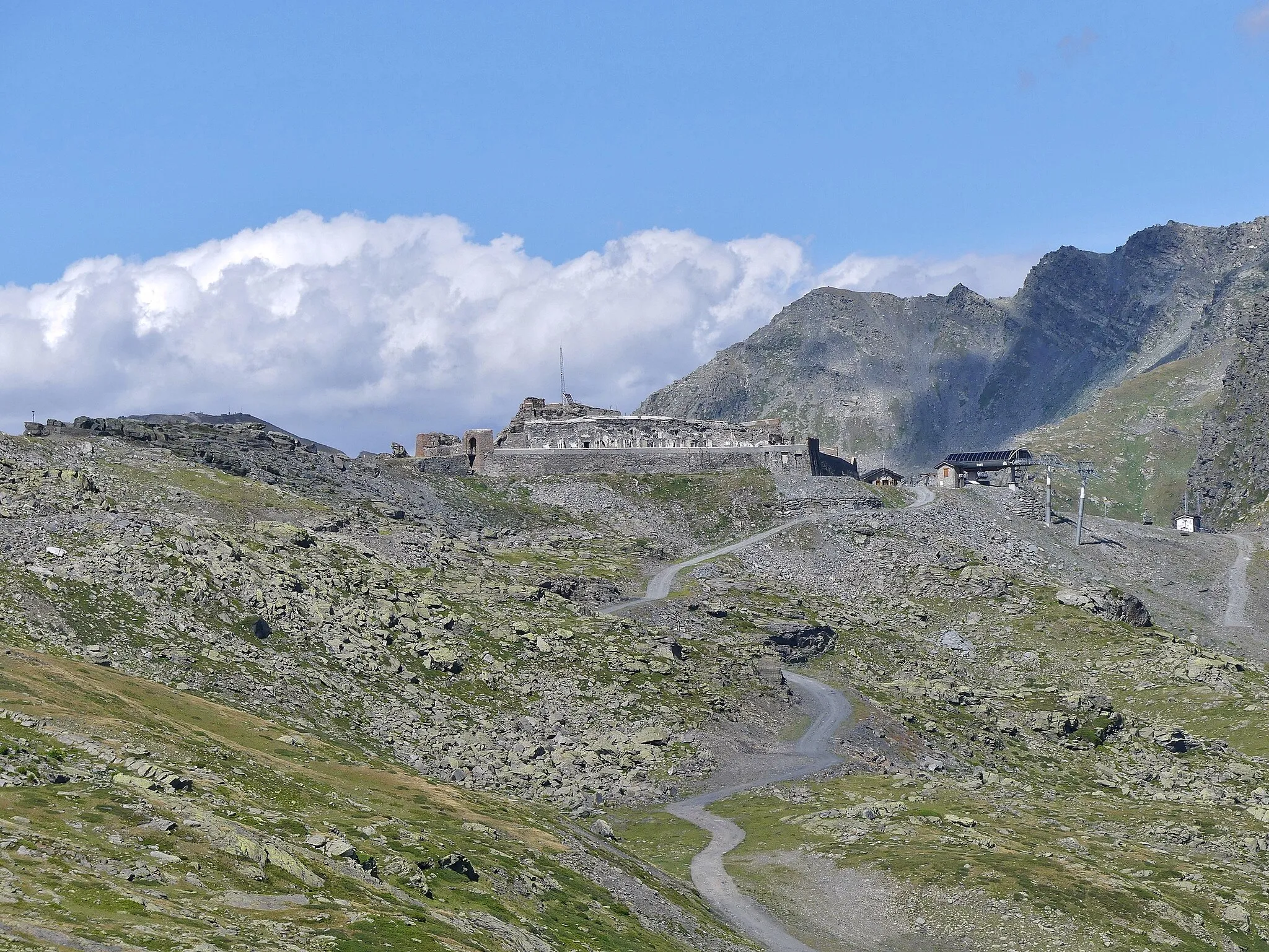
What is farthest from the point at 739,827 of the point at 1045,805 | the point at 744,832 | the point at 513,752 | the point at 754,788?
the point at 1045,805

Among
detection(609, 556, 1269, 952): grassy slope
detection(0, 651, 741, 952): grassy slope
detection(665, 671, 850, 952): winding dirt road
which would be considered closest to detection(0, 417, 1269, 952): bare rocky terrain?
detection(0, 651, 741, 952): grassy slope

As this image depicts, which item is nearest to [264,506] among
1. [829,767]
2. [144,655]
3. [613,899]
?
[144,655]

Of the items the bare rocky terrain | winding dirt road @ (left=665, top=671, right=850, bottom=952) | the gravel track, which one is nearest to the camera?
the bare rocky terrain

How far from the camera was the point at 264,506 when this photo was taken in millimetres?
182250

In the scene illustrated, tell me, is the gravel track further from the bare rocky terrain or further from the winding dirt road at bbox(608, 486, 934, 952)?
the bare rocky terrain

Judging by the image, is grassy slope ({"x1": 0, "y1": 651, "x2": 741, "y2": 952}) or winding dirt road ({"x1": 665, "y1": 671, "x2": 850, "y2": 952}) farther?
winding dirt road ({"x1": 665, "y1": 671, "x2": 850, "y2": 952})

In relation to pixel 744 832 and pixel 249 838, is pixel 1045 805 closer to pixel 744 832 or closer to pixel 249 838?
pixel 744 832

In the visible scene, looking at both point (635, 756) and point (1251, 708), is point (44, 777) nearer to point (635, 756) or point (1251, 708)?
point (635, 756)

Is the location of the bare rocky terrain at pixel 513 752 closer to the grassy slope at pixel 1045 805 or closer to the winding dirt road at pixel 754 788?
the grassy slope at pixel 1045 805

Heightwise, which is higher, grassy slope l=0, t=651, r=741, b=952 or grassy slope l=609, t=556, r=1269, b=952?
grassy slope l=0, t=651, r=741, b=952

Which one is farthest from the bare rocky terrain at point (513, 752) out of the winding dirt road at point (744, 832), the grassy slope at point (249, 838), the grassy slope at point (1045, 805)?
the winding dirt road at point (744, 832)

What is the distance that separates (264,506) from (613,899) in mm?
100401

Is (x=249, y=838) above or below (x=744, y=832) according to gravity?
A: above

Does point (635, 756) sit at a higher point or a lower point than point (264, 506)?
lower
